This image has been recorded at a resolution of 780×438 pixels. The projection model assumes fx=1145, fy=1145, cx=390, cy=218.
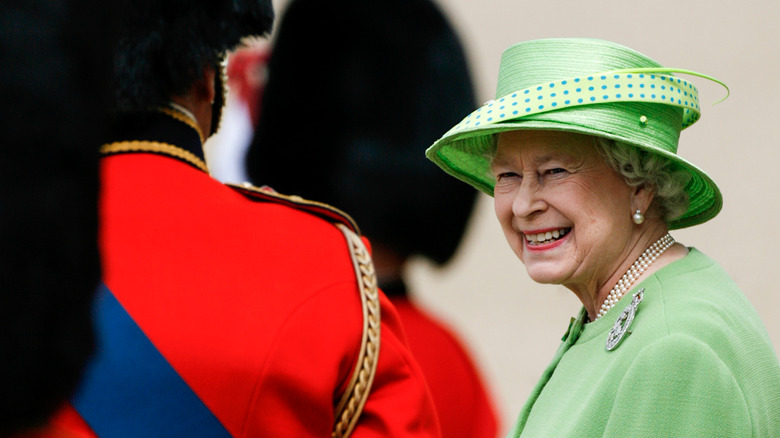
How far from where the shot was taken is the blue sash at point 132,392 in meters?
2.22

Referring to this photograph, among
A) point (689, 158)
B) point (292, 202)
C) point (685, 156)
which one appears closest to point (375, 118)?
point (292, 202)

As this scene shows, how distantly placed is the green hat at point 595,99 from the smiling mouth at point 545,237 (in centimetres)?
22

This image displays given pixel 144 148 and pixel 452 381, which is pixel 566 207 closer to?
pixel 144 148

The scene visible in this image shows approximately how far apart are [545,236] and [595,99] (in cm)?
32

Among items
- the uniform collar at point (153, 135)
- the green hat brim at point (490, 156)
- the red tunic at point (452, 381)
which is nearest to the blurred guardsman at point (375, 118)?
the red tunic at point (452, 381)

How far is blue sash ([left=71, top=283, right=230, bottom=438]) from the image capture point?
2221 millimetres

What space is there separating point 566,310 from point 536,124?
4732 mm

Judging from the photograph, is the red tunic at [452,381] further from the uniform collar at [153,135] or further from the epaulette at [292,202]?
the uniform collar at [153,135]

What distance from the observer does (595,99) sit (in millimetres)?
2146

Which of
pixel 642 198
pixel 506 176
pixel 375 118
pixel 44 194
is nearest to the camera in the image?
pixel 44 194

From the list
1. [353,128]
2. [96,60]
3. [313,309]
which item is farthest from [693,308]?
[353,128]

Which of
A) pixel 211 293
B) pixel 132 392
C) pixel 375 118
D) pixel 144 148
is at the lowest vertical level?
pixel 375 118

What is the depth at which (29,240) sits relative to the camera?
2.87 ft

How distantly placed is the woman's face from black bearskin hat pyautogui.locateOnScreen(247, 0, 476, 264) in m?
1.72
